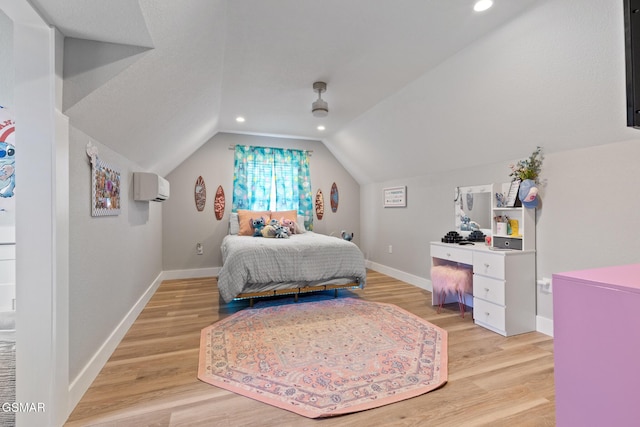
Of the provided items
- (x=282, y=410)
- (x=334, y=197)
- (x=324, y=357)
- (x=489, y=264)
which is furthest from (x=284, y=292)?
(x=334, y=197)

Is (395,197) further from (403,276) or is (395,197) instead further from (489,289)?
(489,289)

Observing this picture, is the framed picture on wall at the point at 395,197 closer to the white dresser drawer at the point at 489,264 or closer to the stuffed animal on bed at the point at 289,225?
the stuffed animal on bed at the point at 289,225

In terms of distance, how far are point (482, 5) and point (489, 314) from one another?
7.85 feet

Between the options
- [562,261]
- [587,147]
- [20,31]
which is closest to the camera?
[20,31]

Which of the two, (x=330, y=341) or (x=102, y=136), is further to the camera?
(x=330, y=341)

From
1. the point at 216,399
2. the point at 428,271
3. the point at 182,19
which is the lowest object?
the point at 216,399

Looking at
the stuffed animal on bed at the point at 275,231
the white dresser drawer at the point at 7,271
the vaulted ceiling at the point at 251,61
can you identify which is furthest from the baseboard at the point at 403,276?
the white dresser drawer at the point at 7,271

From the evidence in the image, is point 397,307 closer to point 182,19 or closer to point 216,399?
point 216,399

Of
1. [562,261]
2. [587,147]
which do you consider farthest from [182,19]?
[562,261]

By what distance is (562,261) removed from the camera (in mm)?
2381

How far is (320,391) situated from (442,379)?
77 cm

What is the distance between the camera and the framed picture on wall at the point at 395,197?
4352 millimetres

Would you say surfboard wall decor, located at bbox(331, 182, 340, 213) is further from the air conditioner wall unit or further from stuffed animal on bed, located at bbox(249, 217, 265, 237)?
the air conditioner wall unit

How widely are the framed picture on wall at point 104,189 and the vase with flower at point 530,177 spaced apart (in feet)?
10.7
